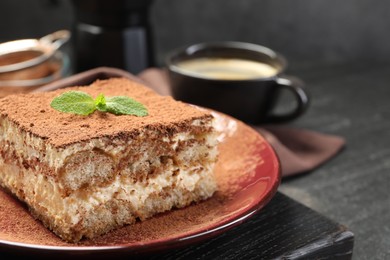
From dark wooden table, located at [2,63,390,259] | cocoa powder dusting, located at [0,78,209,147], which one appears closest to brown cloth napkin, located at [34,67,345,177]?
dark wooden table, located at [2,63,390,259]

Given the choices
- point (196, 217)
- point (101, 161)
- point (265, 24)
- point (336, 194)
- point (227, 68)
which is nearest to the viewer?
point (101, 161)

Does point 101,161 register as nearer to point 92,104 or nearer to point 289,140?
point 92,104

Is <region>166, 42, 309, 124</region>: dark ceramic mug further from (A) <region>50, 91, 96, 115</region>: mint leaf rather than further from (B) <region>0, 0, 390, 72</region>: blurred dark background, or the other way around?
(B) <region>0, 0, 390, 72</region>: blurred dark background

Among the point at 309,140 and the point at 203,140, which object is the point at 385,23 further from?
the point at 203,140

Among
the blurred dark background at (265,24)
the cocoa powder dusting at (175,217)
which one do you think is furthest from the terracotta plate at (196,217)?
→ the blurred dark background at (265,24)

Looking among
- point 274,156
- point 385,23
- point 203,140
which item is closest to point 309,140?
point 274,156

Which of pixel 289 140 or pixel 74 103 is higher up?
pixel 74 103

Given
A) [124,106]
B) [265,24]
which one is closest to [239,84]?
[124,106]
